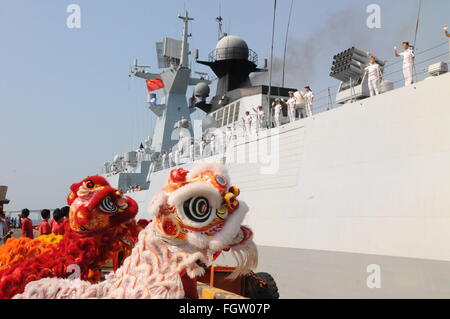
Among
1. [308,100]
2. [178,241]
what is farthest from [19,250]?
[308,100]

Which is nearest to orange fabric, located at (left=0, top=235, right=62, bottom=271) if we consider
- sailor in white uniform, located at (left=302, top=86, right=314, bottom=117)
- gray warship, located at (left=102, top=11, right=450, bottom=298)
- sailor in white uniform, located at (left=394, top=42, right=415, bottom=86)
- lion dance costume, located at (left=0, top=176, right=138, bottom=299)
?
lion dance costume, located at (left=0, top=176, right=138, bottom=299)

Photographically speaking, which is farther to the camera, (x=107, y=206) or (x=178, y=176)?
(x=107, y=206)

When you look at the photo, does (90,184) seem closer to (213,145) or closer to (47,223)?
(47,223)

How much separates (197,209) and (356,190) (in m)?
6.67

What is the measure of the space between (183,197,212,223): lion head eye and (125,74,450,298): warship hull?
121 inches

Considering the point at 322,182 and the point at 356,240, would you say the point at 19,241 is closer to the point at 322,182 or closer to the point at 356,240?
the point at 356,240

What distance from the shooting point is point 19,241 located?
3.48m

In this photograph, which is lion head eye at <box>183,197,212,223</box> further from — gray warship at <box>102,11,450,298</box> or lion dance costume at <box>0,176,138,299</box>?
gray warship at <box>102,11,450,298</box>

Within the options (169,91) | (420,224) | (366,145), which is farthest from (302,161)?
(169,91)

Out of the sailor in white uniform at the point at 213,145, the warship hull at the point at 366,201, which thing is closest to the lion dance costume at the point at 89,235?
the warship hull at the point at 366,201

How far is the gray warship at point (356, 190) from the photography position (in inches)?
234

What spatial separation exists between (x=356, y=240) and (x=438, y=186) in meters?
2.00

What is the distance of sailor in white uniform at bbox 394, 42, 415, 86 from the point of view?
7961 mm

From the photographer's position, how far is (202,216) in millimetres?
2264
